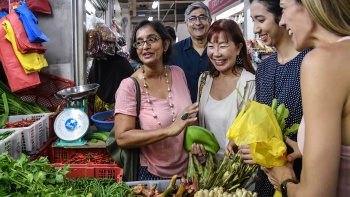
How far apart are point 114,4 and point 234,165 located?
7031mm

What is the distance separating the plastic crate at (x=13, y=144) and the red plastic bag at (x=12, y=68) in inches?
30.4

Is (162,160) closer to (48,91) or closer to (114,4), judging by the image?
(48,91)

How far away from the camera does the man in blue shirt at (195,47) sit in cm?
338

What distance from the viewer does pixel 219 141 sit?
2.52 m

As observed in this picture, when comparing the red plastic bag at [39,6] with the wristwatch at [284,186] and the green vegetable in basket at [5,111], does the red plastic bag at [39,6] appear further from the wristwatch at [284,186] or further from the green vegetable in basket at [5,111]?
the wristwatch at [284,186]

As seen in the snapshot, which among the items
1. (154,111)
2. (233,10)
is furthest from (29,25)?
(233,10)

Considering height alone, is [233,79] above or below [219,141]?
above

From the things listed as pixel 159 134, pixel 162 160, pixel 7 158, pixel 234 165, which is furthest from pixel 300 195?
pixel 7 158

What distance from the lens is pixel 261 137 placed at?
1.49m

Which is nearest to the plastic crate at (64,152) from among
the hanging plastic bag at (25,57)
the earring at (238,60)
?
the hanging plastic bag at (25,57)

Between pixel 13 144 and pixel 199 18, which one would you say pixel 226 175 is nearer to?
pixel 13 144

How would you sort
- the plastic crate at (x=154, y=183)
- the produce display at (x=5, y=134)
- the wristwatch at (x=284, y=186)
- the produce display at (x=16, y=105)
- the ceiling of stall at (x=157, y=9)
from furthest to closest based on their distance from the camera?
the ceiling of stall at (x=157, y=9), the produce display at (x=16, y=105), the produce display at (x=5, y=134), the plastic crate at (x=154, y=183), the wristwatch at (x=284, y=186)

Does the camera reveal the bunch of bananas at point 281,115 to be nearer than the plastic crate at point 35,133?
Yes

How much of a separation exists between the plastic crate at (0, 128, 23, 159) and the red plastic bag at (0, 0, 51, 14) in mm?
1707
